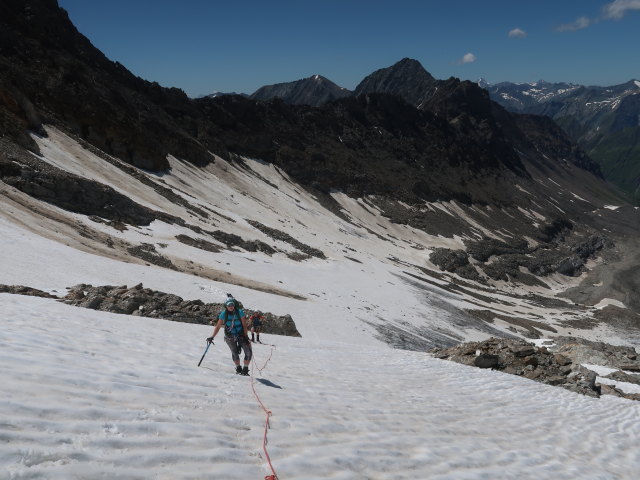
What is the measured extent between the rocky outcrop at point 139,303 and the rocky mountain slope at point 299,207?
2.06 m

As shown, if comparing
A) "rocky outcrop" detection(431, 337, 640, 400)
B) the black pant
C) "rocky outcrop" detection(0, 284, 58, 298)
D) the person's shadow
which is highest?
"rocky outcrop" detection(431, 337, 640, 400)

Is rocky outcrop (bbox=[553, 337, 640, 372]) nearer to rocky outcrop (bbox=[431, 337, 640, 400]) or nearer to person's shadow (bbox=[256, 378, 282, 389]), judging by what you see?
rocky outcrop (bbox=[431, 337, 640, 400])

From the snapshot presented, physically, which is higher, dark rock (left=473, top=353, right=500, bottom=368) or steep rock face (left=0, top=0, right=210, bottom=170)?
steep rock face (left=0, top=0, right=210, bottom=170)

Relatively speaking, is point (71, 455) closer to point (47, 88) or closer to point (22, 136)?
point (22, 136)

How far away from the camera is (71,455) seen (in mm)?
4797

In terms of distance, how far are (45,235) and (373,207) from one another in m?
97.9

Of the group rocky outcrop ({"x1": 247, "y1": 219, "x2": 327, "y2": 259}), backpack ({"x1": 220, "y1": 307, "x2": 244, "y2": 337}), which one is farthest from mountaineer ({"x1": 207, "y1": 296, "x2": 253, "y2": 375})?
rocky outcrop ({"x1": 247, "y1": 219, "x2": 327, "y2": 259})

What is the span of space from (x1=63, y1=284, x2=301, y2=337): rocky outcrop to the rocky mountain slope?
206 cm

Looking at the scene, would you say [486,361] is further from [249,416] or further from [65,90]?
[65,90]

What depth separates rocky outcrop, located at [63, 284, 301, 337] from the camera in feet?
56.7

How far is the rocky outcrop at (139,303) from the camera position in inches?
680

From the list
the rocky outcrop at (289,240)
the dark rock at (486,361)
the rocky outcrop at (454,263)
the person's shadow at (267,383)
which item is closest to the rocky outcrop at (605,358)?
the dark rock at (486,361)

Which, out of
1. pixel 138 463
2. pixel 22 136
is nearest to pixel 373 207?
pixel 22 136

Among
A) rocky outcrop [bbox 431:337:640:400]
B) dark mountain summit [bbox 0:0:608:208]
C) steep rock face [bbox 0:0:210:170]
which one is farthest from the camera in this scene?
dark mountain summit [bbox 0:0:608:208]
